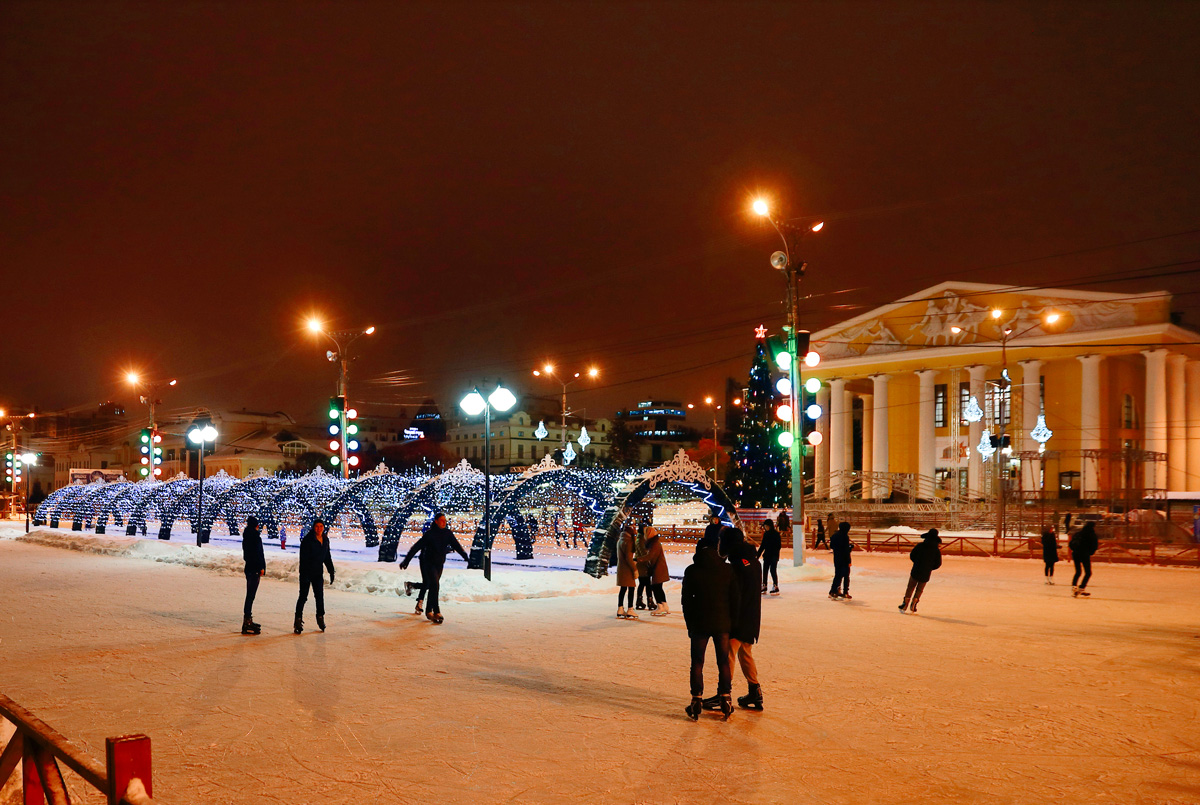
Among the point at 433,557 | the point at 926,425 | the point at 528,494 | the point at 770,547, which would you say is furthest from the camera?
the point at 926,425

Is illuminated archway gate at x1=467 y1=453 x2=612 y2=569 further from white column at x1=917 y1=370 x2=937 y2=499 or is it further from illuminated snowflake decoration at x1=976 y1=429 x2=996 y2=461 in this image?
white column at x1=917 y1=370 x2=937 y2=499

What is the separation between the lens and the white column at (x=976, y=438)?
2221 inches

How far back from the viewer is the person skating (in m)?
8.83

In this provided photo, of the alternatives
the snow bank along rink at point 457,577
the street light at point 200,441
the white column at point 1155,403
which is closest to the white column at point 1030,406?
the white column at point 1155,403

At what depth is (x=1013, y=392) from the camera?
5788 centimetres

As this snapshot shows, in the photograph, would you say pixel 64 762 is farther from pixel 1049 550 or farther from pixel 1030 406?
pixel 1030 406

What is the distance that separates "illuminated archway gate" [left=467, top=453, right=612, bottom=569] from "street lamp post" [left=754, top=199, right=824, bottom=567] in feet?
16.7

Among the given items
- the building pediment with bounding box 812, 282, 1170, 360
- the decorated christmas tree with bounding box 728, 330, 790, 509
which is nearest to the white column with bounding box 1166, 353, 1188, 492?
the building pediment with bounding box 812, 282, 1170, 360

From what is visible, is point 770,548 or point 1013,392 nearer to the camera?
point 770,548

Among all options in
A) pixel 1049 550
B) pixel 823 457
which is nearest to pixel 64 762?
pixel 1049 550

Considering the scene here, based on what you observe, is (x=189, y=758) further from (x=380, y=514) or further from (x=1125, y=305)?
(x=1125, y=305)

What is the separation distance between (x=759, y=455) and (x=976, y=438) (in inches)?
553

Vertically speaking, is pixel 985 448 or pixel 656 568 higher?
pixel 985 448

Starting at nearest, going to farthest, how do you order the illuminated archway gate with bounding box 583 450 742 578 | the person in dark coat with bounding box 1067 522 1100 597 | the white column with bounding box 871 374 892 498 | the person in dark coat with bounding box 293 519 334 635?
the person in dark coat with bounding box 293 519 334 635, the person in dark coat with bounding box 1067 522 1100 597, the illuminated archway gate with bounding box 583 450 742 578, the white column with bounding box 871 374 892 498
